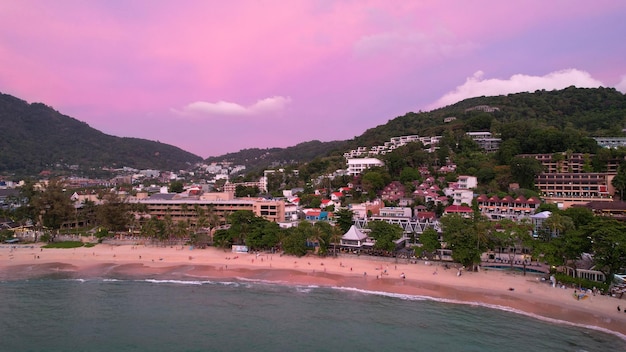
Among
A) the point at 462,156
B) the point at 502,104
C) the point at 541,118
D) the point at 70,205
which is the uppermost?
the point at 502,104

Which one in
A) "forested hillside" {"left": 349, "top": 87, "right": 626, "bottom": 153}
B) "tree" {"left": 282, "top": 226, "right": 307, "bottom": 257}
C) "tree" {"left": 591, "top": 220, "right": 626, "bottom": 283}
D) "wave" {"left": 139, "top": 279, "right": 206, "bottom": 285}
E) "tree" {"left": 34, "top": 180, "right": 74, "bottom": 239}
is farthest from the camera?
"forested hillside" {"left": 349, "top": 87, "right": 626, "bottom": 153}

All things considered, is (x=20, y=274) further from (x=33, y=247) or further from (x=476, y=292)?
(x=476, y=292)

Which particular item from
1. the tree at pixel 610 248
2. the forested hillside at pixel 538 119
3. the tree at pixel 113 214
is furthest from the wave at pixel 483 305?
the forested hillside at pixel 538 119

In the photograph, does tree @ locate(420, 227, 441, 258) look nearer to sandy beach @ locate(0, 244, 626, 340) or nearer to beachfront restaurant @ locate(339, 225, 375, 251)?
sandy beach @ locate(0, 244, 626, 340)

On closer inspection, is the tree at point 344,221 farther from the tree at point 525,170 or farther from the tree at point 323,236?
the tree at point 525,170

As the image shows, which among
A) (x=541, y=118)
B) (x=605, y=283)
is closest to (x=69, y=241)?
(x=605, y=283)

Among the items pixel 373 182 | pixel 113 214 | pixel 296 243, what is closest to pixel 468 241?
pixel 296 243

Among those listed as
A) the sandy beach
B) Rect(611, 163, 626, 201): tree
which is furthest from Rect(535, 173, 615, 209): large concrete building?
the sandy beach
